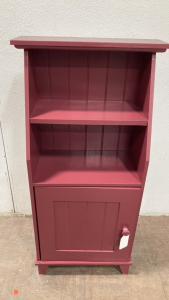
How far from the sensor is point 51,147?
1.57 metres

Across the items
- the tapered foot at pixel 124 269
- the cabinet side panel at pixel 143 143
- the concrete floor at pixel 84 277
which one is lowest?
the concrete floor at pixel 84 277

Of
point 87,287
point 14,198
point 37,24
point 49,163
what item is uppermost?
point 37,24

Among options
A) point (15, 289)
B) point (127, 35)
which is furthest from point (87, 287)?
point (127, 35)

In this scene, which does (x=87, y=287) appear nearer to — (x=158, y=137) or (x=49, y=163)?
(x=49, y=163)

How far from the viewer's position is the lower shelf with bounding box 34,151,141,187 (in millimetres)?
1285

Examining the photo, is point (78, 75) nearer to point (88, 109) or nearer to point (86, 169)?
point (88, 109)

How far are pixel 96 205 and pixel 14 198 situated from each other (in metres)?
0.96

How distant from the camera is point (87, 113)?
4.08 ft

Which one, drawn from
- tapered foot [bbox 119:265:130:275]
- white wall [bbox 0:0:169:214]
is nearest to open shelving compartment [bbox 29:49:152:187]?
white wall [bbox 0:0:169:214]

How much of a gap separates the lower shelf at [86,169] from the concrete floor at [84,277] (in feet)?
2.54

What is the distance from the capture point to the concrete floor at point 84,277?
148 cm

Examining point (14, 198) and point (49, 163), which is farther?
point (14, 198)

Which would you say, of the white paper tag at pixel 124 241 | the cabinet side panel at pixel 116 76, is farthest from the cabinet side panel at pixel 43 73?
the white paper tag at pixel 124 241

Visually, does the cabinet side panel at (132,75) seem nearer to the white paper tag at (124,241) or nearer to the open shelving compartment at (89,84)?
the open shelving compartment at (89,84)
